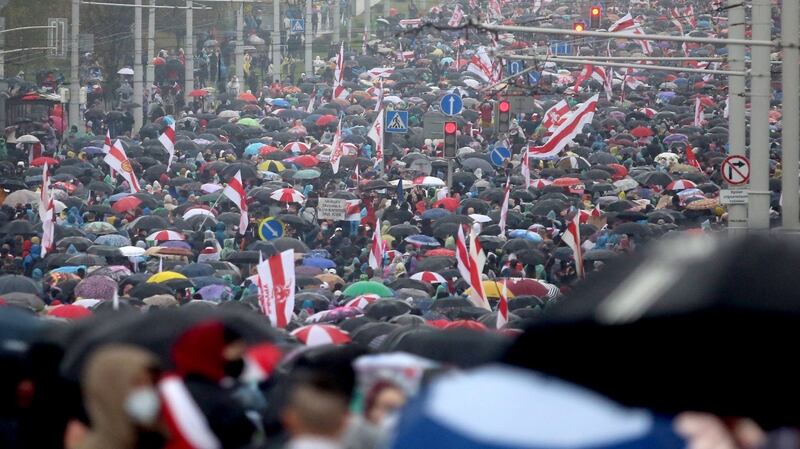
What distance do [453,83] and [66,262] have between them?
3475 cm

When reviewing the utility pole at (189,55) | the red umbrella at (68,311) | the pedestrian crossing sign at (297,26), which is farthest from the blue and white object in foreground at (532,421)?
the pedestrian crossing sign at (297,26)

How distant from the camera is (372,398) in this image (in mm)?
4371

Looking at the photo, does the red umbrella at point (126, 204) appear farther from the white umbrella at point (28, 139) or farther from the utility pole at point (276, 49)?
the utility pole at point (276, 49)

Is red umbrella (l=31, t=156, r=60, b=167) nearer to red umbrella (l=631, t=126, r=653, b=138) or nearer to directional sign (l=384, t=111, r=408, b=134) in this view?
directional sign (l=384, t=111, r=408, b=134)

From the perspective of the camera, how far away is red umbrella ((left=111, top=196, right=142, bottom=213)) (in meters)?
29.0

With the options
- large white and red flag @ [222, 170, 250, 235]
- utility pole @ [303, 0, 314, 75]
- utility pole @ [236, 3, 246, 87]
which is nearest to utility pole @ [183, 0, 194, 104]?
utility pole @ [236, 3, 246, 87]

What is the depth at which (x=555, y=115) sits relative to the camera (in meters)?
34.5

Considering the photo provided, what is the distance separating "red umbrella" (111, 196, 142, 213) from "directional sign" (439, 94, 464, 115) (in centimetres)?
596

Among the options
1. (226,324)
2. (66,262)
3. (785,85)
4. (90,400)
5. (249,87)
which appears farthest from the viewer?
(249,87)

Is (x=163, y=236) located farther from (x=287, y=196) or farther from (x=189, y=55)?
(x=189, y=55)

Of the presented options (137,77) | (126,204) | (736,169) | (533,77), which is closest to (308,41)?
(137,77)

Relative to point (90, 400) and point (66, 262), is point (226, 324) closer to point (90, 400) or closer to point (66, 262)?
point (90, 400)

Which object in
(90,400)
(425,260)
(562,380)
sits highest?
(562,380)

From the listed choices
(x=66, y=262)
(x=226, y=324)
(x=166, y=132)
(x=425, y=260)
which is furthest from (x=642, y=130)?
(x=226, y=324)
